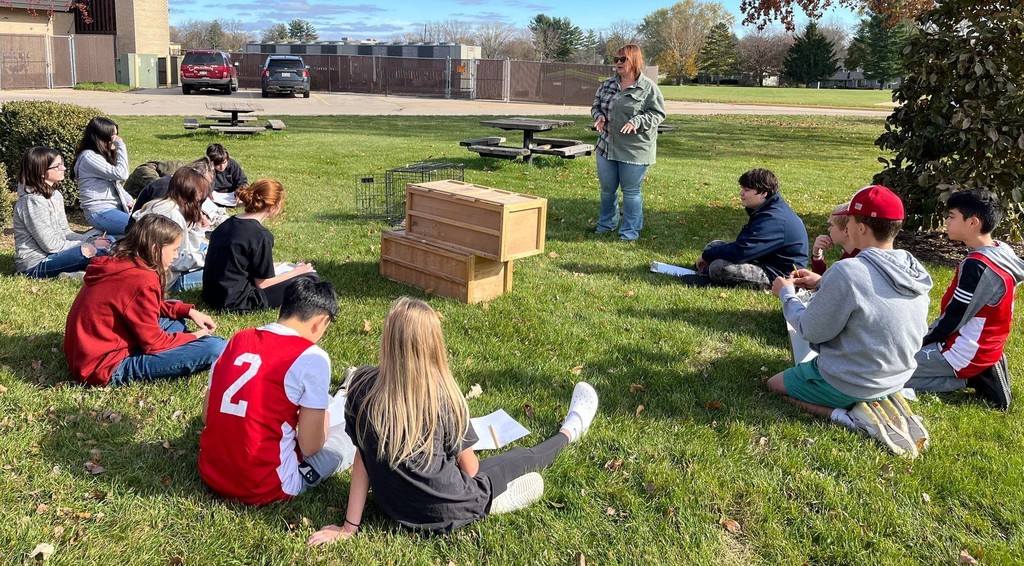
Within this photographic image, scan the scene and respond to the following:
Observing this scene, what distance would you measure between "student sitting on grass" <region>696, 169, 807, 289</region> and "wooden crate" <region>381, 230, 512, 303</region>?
2.19 meters

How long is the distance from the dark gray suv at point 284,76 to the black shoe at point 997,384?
34.9 m

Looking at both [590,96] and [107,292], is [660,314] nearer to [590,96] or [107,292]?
[107,292]

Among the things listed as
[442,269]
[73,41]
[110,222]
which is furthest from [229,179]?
[73,41]

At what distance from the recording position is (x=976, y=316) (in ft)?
16.4

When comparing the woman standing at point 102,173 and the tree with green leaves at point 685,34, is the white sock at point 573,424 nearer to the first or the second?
the woman standing at point 102,173

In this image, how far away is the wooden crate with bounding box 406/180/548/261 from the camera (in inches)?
256

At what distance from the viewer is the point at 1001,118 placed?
27.5ft

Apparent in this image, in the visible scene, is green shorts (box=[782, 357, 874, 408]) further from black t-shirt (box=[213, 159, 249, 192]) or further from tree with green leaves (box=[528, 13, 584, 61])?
tree with green leaves (box=[528, 13, 584, 61])

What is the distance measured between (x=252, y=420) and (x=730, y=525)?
234cm

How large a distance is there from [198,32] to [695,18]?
65.8m

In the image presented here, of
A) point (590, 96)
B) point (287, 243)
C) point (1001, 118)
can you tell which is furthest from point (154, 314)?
point (590, 96)

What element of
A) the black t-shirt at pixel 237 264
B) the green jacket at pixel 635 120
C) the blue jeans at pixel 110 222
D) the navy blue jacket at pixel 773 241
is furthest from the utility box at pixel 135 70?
the navy blue jacket at pixel 773 241

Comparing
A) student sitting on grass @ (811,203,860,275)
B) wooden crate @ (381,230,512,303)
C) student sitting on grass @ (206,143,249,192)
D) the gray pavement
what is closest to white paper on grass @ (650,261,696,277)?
student sitting on grass @ (811,203,860,275)

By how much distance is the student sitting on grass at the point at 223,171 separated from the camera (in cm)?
970
